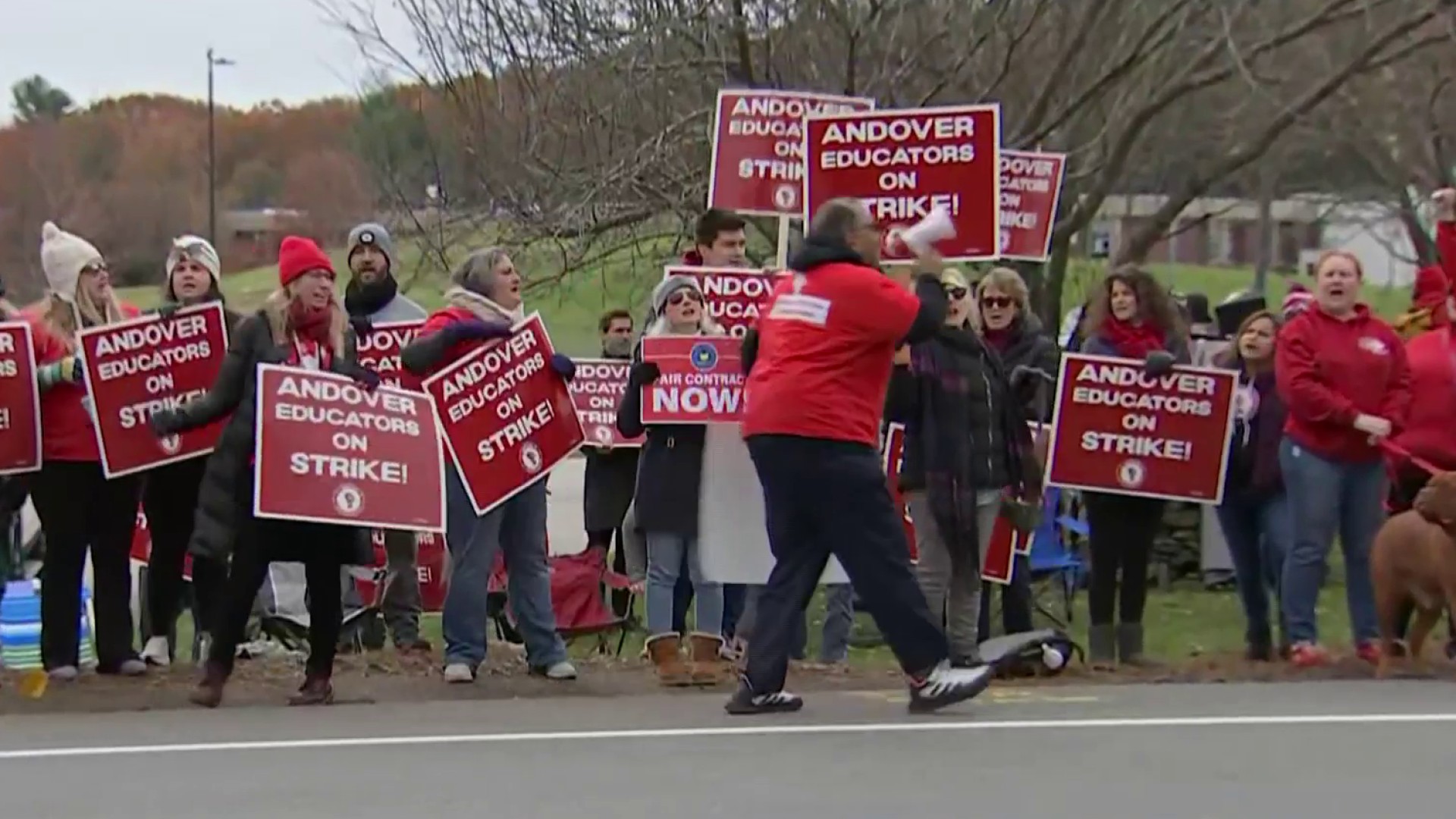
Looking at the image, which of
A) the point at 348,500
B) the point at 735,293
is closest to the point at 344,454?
the point at 348,500

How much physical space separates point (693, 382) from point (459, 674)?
1.67 metres

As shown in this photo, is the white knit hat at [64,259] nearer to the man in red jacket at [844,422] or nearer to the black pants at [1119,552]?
the man in red jacket at [844,422]

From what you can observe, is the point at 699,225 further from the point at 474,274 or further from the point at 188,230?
the point at 188,230

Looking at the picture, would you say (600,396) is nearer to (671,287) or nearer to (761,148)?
(761,148)

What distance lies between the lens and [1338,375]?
10.2 m

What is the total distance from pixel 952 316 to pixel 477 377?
81.2 inches

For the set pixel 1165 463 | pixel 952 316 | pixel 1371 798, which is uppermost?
pixel 952 316

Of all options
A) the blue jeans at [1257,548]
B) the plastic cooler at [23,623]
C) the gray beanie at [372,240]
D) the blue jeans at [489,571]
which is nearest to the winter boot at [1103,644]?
the blue jeans at [1257,548]

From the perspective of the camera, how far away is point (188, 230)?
180 ft

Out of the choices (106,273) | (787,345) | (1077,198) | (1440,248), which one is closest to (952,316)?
(787,345)

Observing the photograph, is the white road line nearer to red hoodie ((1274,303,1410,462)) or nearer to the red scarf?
A: red hoodie ((1274,303,1410,462))

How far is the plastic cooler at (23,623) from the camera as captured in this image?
37.1 ft

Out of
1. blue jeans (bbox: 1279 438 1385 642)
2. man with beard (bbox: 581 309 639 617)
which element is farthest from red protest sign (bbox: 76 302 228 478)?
blue jeans (bbox: 1279 438 1385 642)

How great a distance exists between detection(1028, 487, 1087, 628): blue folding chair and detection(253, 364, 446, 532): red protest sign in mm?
4635
